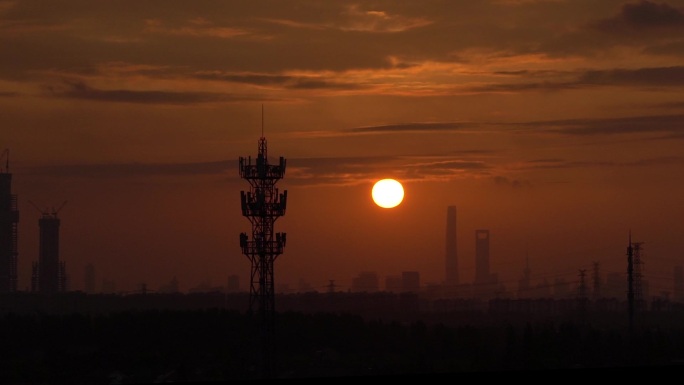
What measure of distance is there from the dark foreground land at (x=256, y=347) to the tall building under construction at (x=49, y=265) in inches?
2234

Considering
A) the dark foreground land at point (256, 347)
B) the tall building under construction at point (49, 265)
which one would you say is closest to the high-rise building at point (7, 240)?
the tall building under construction at point (49, 265)

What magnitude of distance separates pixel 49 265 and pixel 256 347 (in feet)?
309

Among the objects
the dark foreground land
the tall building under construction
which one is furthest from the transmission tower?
the tall building under construction

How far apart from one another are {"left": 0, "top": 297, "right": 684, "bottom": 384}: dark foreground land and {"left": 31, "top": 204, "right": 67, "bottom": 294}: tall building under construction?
186ft

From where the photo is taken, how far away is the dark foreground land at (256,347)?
4297 cm

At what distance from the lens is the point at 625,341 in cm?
Result: 5000

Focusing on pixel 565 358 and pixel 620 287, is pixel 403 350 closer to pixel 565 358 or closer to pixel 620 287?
pixel 565 358

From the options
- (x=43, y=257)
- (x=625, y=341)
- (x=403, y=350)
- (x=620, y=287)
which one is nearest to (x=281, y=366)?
(x=403, y=350)

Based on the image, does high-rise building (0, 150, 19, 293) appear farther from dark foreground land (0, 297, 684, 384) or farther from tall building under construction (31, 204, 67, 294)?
dark foreground land (0, 297, 684, 384)

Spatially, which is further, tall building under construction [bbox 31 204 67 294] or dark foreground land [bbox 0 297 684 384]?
tall building under construction [bbox 31 204 67 294]

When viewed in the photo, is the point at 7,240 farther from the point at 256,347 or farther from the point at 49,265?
the point at 256,347

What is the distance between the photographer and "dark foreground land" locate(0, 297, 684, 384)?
42969 mm

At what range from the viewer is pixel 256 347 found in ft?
153

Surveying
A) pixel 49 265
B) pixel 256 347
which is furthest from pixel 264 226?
pixel 49 265
